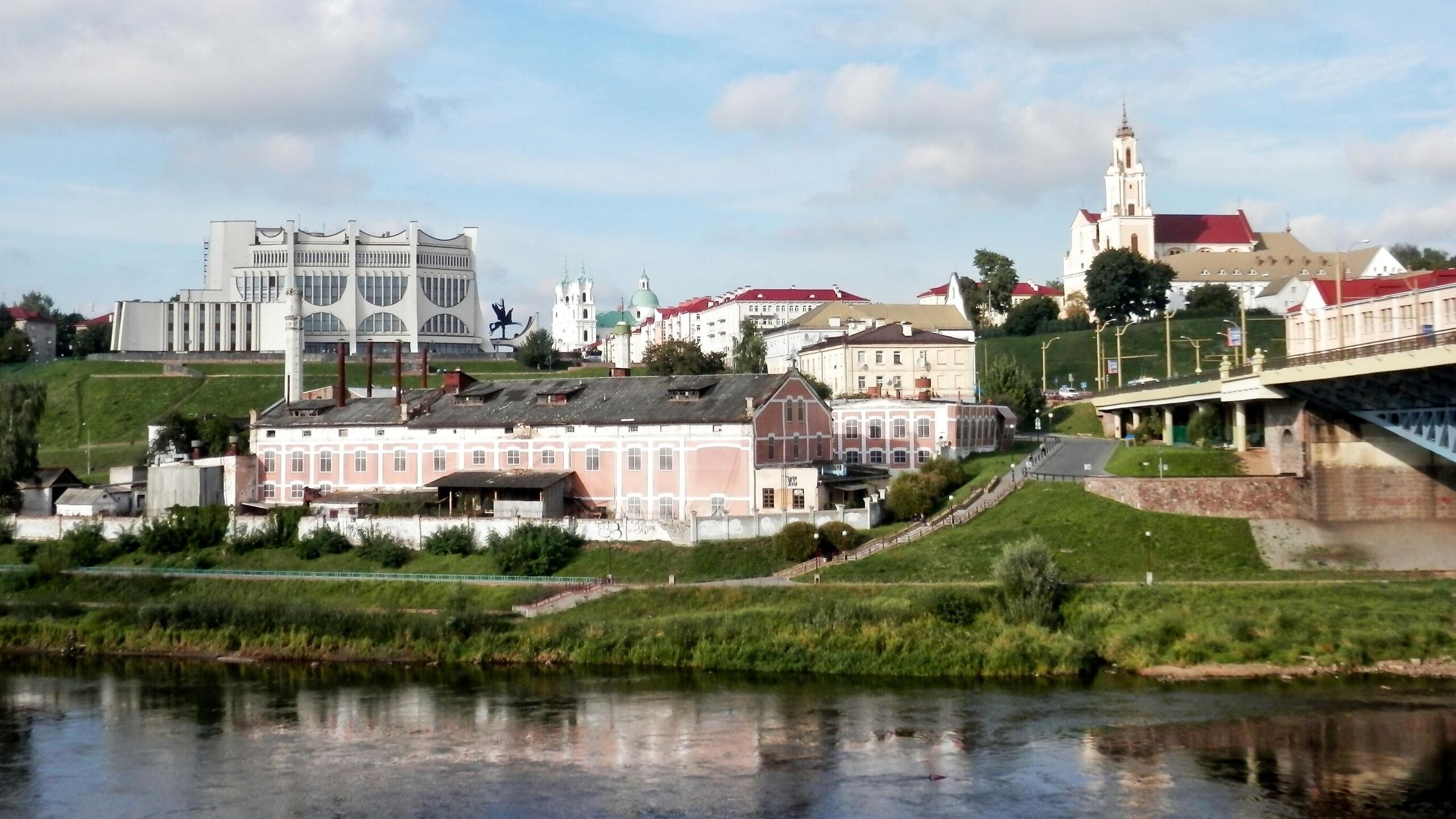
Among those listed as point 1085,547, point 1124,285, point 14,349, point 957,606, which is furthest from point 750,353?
point 14,349

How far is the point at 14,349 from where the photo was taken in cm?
14475

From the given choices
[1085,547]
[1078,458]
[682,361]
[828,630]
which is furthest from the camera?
[682,361]

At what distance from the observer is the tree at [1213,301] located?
134 meters

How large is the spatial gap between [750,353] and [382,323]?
4933cm

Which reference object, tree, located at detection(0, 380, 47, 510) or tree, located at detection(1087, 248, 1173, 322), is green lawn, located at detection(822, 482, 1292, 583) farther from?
tree, located at detection(1087, 248, 1173, 322)

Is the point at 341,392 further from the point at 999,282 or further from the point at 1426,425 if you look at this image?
the point at 999,282

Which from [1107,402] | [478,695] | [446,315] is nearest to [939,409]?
[1107,402]

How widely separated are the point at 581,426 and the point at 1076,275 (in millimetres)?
112215

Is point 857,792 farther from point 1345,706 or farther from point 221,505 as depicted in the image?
point 221,505

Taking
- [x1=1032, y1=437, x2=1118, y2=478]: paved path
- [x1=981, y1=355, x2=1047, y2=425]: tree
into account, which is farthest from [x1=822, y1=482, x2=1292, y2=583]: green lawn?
[x1=981, y1=355, x2=1047, y2=425]: tree

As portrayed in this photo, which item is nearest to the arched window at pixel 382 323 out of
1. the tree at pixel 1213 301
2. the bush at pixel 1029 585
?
the tree at pixel 1213 301

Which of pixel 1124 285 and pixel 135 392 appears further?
pixel 1124 285

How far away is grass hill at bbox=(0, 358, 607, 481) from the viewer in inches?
4183

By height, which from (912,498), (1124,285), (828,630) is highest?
(1124,285)
